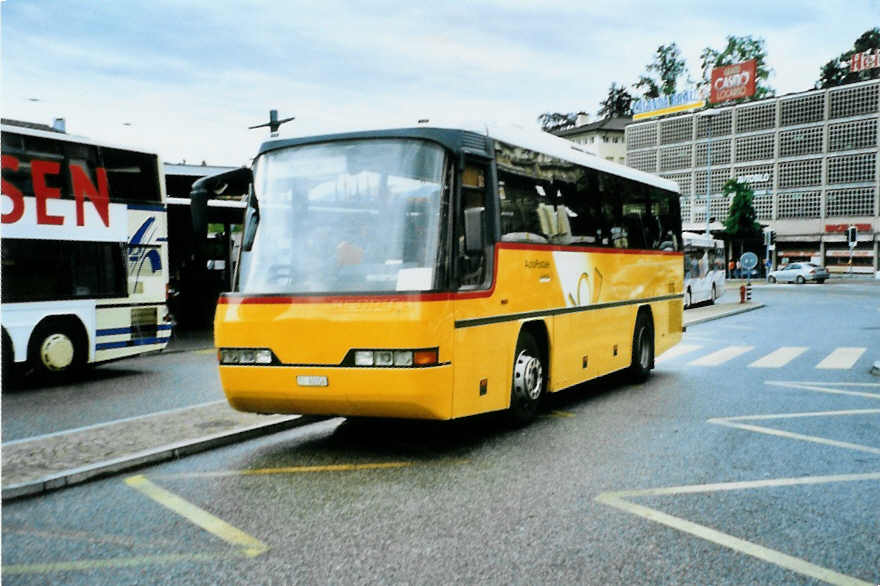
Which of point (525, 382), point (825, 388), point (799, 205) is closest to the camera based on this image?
point (525, 382)

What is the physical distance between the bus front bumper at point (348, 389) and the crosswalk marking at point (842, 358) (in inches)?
366

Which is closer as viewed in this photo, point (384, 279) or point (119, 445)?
point (384, 279)

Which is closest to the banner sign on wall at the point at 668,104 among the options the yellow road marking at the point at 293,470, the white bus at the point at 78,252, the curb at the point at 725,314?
the curb at the point at 725,314

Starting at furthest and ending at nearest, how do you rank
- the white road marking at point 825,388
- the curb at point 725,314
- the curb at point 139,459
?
1. the curb at point 725,314
2. the white road marking at point 825,388
3. the curb at point 139,459

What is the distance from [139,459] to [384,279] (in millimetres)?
2472

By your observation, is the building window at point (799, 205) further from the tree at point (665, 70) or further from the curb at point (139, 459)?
the curb at point (139, 459)

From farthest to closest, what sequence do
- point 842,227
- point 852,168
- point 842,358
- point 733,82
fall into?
point 733,82
point 842,227
point 852,168
point 842,358

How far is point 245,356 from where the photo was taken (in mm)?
7113

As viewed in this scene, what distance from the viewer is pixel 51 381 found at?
12.9 m

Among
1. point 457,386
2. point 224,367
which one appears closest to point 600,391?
point 457,386

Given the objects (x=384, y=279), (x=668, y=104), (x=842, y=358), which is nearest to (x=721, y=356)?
(x=842, y=358)

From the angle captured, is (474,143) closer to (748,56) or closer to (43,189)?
(43,189)

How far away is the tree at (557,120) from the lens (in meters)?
114

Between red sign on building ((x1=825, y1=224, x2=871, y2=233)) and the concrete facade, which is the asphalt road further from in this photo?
red sign on building ((x1=825, y1=224, x2=871, y2=233))
